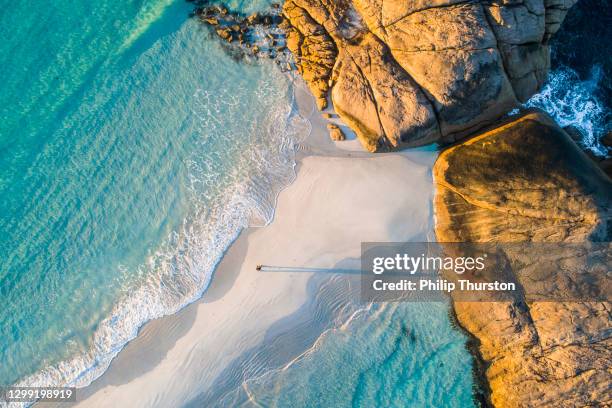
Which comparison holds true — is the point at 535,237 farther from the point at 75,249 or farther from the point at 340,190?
the point at 75,249

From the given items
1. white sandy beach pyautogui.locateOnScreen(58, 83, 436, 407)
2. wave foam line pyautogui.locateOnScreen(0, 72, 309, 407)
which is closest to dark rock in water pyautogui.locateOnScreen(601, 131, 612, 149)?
white sandy beach pyautogui.locateOnScreen(58, 83, 436, 407)

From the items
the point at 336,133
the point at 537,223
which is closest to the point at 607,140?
the point at 537,223

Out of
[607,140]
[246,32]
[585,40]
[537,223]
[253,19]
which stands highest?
[585,40]

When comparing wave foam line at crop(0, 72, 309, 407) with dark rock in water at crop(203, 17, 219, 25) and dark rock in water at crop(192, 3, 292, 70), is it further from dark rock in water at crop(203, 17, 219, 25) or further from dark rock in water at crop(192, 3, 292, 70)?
dark rock in water at crop(203, 17, 219, 25)

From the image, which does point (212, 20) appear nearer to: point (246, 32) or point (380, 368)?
point (246, 32)

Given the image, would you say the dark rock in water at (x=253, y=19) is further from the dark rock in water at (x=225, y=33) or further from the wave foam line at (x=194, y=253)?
the wave foam line at (x=194, y=253)

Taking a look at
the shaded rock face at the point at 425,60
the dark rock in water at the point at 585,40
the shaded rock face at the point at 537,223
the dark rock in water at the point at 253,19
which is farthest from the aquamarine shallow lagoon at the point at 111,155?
the dark rock in water at the point at 585,40
